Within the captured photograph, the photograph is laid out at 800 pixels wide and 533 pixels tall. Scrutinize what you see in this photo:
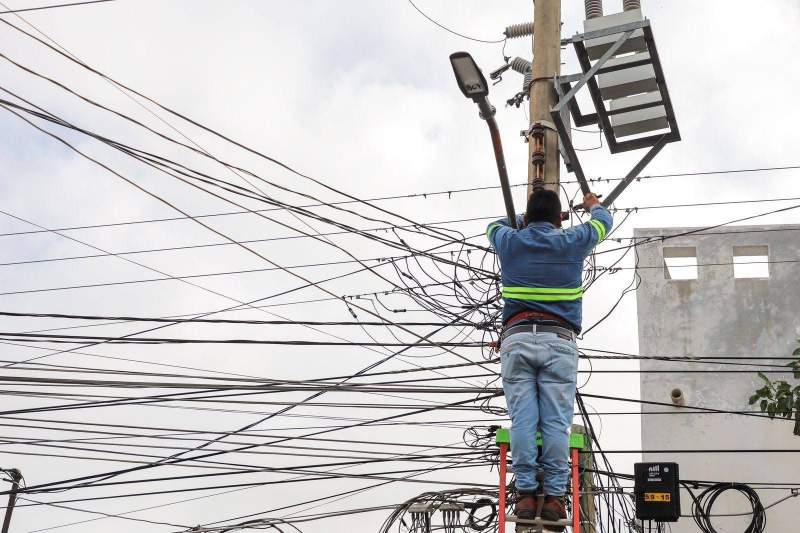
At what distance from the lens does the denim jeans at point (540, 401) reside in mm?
6574

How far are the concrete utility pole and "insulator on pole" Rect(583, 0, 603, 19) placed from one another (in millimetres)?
288

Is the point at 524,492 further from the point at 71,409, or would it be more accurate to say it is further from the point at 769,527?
the point at 769,527

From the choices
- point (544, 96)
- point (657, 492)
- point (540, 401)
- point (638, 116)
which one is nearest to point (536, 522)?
point (540, 401)

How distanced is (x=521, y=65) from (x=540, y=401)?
4401 mm

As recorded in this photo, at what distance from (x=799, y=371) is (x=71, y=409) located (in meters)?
7.43

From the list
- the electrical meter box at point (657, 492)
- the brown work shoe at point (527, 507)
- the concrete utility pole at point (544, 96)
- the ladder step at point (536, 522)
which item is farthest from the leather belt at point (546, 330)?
the electrical meter box at point (657, 492)

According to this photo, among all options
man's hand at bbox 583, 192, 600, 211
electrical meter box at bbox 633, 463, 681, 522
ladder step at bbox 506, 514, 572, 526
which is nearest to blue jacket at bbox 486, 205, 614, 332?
man's hand at bbox 583, 192, 600, 211

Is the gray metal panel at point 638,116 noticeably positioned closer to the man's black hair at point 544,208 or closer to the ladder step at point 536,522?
the man's black hair at point 544,208

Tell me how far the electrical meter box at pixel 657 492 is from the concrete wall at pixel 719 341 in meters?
10.2

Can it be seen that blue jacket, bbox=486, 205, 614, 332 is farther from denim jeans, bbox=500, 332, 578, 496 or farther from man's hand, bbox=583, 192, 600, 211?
man's hand, bbox=583, 192, 600, 211

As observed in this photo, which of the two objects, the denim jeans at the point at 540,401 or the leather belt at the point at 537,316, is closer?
the denim jeans at the point at 540,401

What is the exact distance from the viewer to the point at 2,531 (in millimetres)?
24094

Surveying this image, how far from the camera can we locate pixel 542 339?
22.1 ft

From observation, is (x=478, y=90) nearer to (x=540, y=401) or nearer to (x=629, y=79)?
(x=540, y=401)
